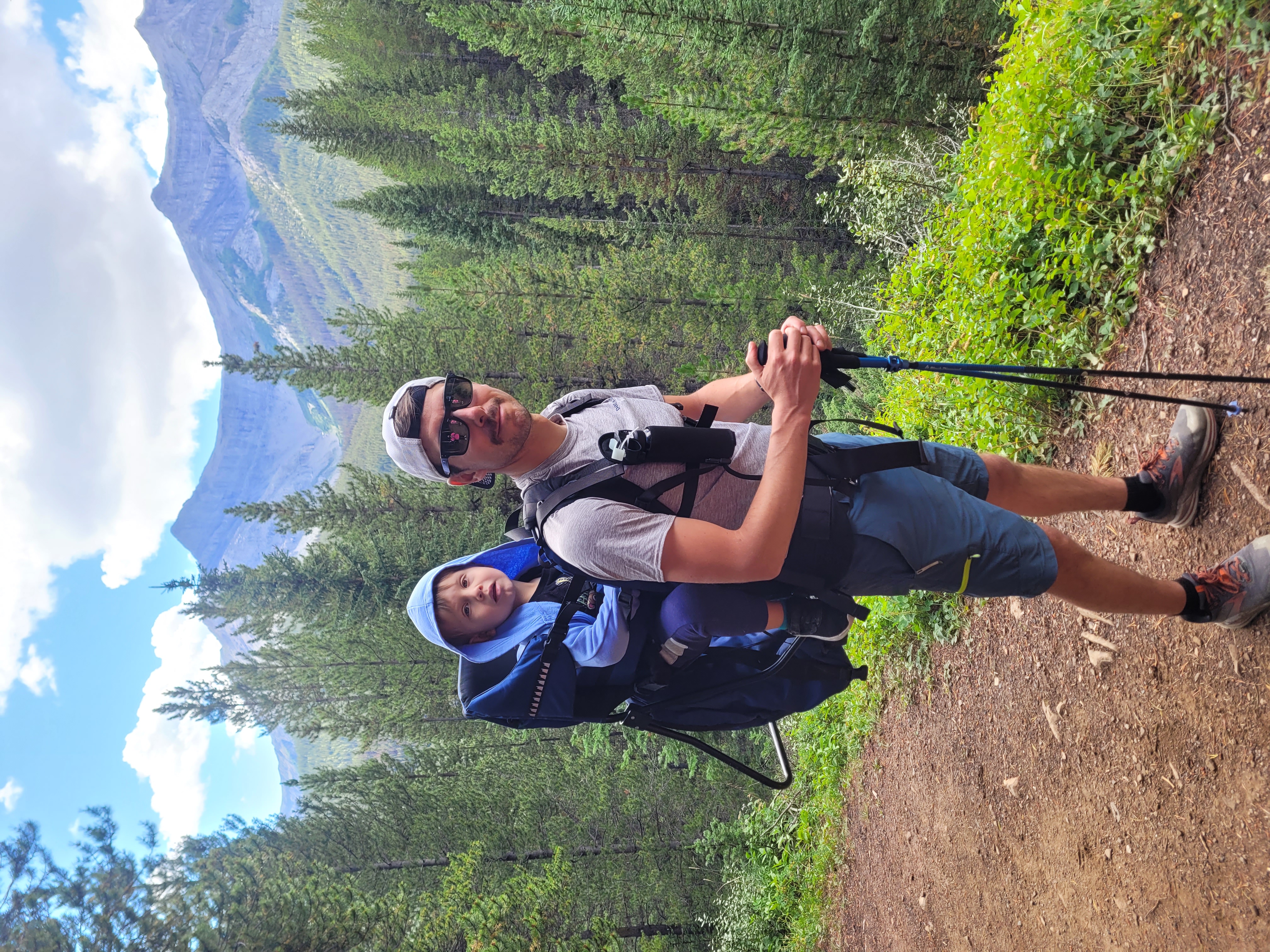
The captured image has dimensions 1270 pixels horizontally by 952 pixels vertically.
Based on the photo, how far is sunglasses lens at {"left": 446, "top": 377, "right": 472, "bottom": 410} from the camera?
251 cm

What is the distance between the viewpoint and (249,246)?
12538cm

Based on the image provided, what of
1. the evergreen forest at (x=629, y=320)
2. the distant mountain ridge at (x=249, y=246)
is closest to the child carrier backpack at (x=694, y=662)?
the evergreen forest at (x=629, y=320)

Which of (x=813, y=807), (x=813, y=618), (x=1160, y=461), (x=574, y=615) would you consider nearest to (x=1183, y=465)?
(x=1160, y=461)

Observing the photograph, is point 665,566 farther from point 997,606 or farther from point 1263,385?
point 997,606

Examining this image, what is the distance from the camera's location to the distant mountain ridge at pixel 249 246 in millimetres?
108000

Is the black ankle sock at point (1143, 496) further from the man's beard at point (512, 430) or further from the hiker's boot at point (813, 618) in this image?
the man's beard at point (512, 430)

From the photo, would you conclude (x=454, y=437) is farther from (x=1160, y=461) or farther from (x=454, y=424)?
(x=1160, y=461)

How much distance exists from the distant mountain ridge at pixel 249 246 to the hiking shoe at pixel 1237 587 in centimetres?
10951

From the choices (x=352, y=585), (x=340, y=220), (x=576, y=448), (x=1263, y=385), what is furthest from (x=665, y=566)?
(x=340, y=220)

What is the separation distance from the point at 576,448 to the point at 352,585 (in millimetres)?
11806

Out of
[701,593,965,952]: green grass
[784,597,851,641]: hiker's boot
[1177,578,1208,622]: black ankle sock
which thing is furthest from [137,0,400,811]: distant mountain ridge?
[1177,578,1208,622]: black ankle sock

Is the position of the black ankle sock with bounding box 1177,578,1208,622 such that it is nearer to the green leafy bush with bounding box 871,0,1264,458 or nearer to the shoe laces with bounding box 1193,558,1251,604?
the shoe laces with bounding box 1193,558,1251,604

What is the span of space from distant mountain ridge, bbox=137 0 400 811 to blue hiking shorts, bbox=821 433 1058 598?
10908 cm

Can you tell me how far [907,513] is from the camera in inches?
102
